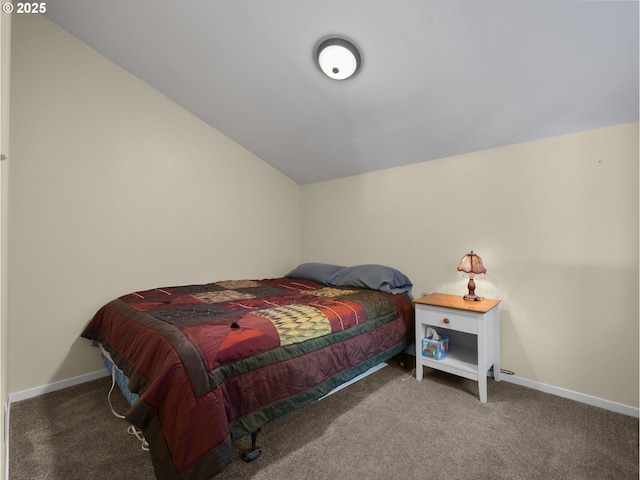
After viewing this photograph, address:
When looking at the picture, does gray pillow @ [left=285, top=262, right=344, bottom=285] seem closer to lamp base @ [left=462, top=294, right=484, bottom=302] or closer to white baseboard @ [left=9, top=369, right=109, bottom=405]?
lamp base @ [left=462, top=294, right=484, bottom=302]

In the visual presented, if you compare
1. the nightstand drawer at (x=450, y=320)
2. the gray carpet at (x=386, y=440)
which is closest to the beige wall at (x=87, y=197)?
the gray carpet at (x=386, y=440)

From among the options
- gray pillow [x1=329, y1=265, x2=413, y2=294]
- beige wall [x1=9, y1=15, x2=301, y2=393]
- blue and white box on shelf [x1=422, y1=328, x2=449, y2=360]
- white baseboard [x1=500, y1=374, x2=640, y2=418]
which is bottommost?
white baseboard [x1=500, y1=374, x2=640, y2=418]

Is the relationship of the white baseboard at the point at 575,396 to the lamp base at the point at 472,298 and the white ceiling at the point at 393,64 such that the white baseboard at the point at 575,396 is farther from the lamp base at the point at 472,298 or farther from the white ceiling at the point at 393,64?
the white ceiling at the point at 393,64

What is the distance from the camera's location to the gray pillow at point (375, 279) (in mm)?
2703

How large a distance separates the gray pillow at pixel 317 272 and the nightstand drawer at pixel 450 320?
3.50 feet

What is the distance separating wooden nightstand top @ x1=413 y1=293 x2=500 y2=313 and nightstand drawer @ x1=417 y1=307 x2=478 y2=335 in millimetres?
60

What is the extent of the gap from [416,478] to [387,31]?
7.53 feet

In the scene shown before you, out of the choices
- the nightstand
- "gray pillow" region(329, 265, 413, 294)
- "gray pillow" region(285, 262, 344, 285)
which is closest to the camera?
the nightstand

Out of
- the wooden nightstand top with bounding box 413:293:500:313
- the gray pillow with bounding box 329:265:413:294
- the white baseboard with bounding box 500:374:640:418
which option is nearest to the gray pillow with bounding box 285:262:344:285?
the gray pillow with bounding box 329:265:413:294

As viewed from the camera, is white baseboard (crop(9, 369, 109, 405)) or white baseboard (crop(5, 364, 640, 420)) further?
white baseboard (crop(9, 369, 109, 405))

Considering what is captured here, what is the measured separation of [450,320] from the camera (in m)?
2.18

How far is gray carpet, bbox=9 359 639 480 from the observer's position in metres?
1.44

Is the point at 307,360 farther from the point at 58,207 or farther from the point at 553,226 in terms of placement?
the point at 58,207

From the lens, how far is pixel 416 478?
140cm
